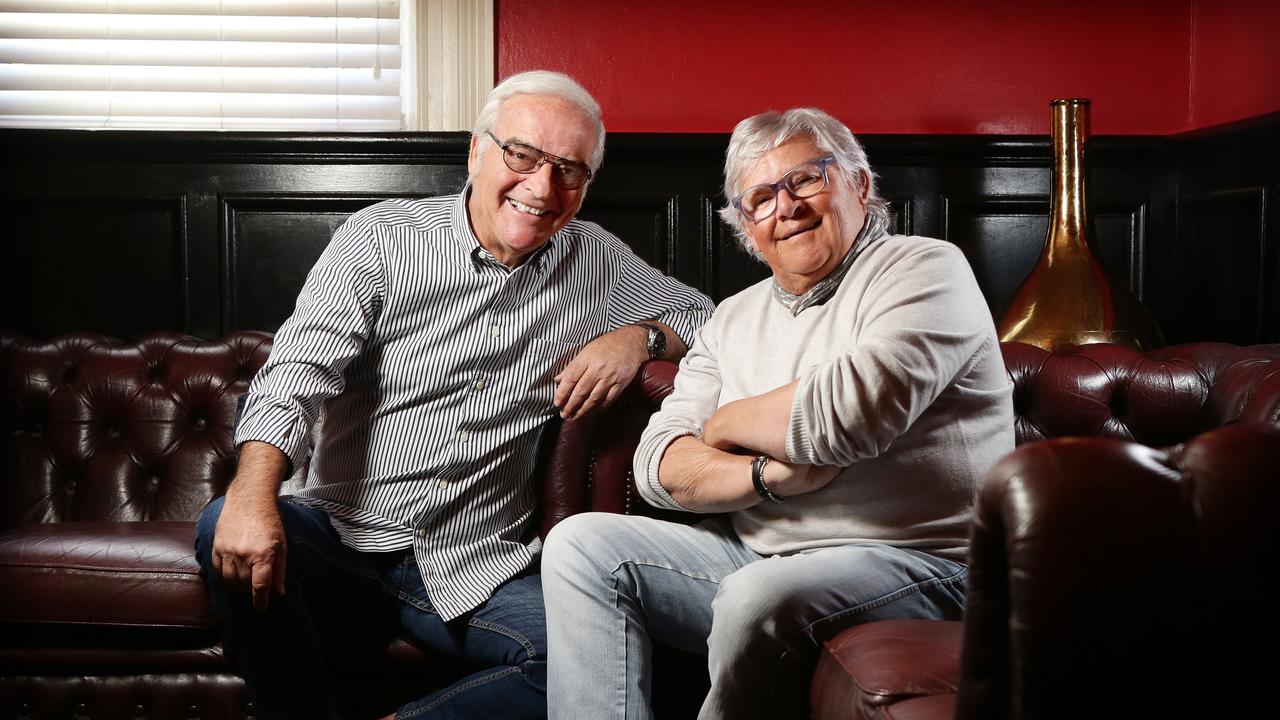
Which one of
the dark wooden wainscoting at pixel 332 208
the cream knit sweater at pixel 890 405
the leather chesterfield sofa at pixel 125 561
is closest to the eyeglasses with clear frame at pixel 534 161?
the leather chesterfield sofa at pixel 125 561

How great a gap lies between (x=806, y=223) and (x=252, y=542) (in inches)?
41.0

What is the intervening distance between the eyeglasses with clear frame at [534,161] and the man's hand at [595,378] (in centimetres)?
33

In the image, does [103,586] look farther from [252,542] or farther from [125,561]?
[252,542]

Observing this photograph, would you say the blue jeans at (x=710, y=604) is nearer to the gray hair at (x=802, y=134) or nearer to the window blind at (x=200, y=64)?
the gray hair at (x=802, y=134)

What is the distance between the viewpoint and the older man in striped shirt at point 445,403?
1.70 metres

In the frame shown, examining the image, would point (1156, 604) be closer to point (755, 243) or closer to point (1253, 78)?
point (755, 243)

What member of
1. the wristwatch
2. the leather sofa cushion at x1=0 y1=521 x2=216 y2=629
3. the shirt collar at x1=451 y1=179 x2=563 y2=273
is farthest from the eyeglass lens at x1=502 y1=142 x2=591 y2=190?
the leather sofa cushion at x1=0 y1=521 x2=216 y2=629

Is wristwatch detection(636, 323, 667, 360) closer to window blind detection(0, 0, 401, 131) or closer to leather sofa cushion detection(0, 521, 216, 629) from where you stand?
leather sofa cushion detection(0, 521, 216, 629)

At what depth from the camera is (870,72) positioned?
9.30 ft

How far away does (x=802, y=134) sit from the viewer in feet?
5.79

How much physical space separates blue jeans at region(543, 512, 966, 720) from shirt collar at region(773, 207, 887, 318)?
0.41m

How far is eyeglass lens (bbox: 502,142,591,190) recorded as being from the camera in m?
1.96

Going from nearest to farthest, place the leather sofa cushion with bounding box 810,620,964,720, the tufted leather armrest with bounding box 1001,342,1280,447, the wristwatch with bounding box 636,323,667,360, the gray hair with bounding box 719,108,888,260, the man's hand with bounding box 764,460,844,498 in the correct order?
the leather sofa cushion with bounding box 810,620,964,720 → the man's hand with bounding box 764,460,844,498 → the gray hair with bounding box 719,108,888,260 → the tufted leather armrest with bounding box 1001,342,1280,447 → the wristwatch with bounding box 636,323,667,360

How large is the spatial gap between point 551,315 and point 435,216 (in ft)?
1.03
